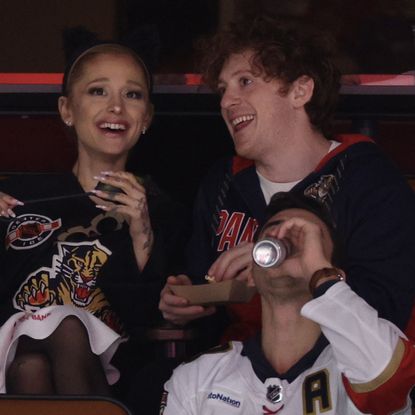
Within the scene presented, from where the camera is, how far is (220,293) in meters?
2.15

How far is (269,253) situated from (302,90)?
0.73 m

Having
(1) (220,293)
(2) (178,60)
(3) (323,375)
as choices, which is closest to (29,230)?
(1) (220,293)

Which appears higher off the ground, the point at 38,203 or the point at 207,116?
the point at 207,116

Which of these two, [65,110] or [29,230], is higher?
[65,110]

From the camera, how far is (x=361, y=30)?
12.1 ft

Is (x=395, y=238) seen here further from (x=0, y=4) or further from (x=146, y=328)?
(x=0, y=4)

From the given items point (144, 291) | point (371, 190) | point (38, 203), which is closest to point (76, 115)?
point (38, 203)

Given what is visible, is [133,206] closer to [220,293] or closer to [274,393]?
[220,293]

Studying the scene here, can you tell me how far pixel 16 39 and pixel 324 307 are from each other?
2377mm

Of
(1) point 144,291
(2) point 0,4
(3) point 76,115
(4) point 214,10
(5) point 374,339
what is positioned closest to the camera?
(5) point 374,339

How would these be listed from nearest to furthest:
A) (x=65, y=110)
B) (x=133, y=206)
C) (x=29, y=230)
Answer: (x=133, y=206)
(x=29, y=230)
(x=65, y=110)

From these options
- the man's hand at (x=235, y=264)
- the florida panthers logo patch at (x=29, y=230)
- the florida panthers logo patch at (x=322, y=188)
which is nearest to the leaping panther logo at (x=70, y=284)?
the florida panthers logo patch at (x=29, y=230)

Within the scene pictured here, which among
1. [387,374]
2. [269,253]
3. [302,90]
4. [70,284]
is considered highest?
[302,90]

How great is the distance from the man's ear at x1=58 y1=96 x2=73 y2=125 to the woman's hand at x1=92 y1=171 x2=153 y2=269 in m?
0.25
